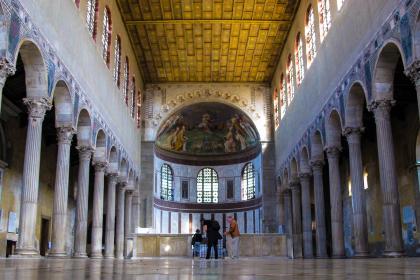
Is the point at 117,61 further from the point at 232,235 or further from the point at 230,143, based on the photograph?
the point at 230,143

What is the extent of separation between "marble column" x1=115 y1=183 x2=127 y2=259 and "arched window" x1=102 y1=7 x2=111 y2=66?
7.97 meters

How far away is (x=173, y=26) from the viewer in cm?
2680

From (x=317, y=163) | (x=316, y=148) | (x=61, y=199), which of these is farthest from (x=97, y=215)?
(x=316, y=148)

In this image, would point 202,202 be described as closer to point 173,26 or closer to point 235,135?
point 235,135

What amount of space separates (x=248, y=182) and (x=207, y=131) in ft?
16.8

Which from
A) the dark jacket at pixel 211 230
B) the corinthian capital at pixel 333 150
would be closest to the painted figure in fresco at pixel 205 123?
the corinthian capital at pixel 333 150

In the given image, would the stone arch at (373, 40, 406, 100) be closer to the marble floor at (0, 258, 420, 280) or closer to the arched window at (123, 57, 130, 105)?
the marble floor at (0, 258, 420, 280)

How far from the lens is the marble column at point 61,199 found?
16.4 meters

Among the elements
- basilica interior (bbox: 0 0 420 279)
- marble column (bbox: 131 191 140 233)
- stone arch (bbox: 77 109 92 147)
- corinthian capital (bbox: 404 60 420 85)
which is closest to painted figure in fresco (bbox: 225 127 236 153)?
basilica interior (bbox: 0 0 420 279)

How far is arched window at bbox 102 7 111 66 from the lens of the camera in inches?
901

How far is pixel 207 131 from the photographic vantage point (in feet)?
132

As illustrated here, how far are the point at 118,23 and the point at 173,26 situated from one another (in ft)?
9.76

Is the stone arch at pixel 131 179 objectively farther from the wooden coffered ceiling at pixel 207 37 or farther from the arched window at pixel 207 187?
the arched window at pixel 207 187

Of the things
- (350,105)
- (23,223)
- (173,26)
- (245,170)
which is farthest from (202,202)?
(23,223)
